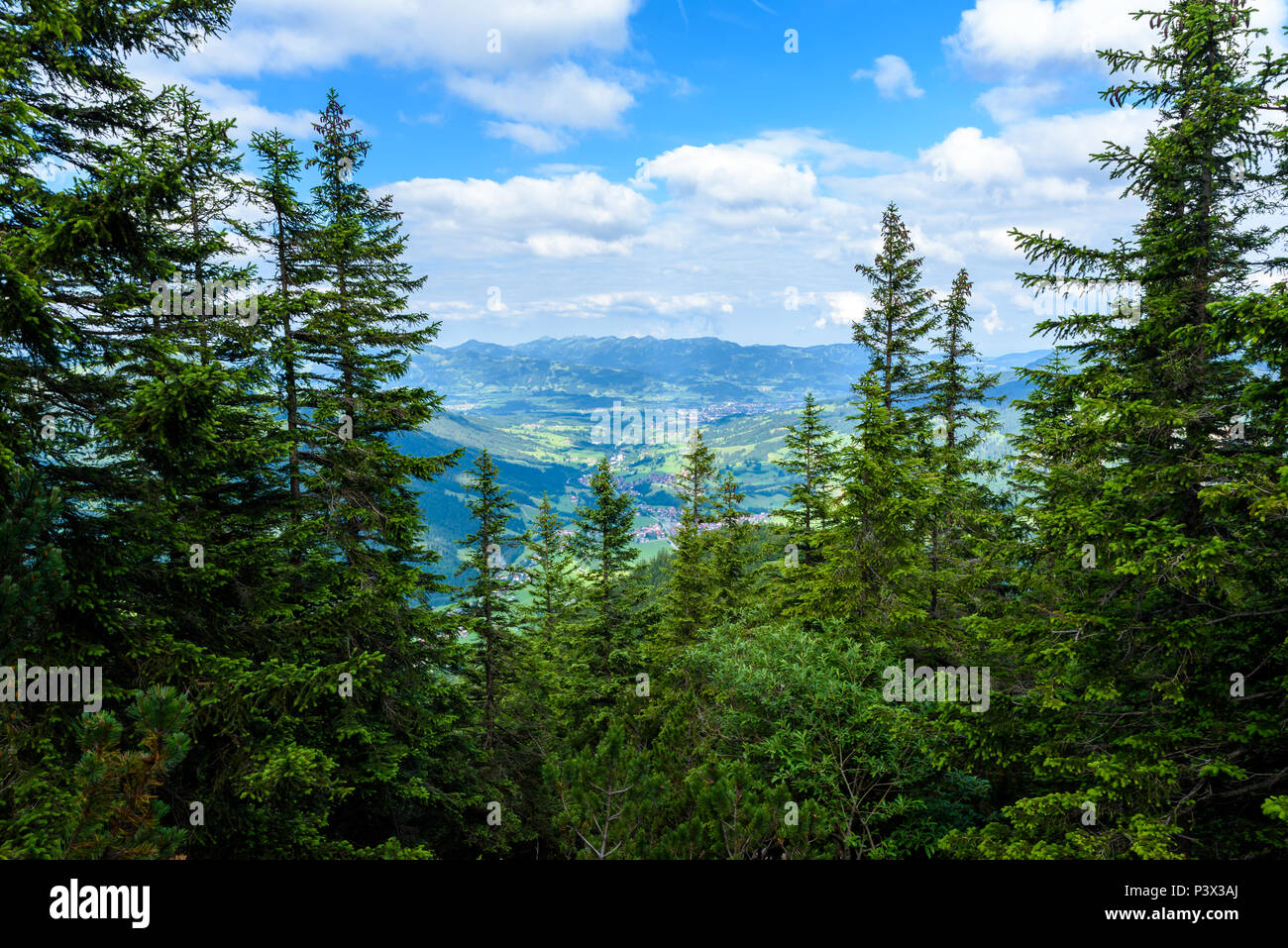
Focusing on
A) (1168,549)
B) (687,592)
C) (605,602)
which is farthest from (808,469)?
(1168,549)

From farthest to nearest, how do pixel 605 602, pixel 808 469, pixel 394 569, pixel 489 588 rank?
pixel 808 469 < pixel 605 602 < pixel 489 588 < pixel 394 569

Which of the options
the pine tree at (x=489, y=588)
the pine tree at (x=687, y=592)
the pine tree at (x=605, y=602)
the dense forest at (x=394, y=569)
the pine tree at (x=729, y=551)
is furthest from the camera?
the pine tree at (x=729, y=551)

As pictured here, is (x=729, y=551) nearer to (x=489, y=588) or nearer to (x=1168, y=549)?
(x=489, y=588)

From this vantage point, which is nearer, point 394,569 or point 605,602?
point 394,569

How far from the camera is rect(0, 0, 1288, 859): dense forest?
6.31 metres

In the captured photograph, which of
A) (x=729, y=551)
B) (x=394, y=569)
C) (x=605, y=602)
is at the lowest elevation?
(x=605, y=602)

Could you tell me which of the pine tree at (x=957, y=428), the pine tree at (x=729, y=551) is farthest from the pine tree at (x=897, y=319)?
the pine tree at (x=729, y=551)

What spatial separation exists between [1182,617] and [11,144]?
1756 centimetres

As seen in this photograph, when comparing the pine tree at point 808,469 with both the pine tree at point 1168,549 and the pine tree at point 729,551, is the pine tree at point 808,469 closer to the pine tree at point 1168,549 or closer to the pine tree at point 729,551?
the pine tree at point 729,551

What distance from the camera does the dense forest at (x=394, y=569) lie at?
6.31 meters

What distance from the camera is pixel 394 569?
1259 centimetres

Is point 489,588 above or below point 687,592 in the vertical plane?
above
